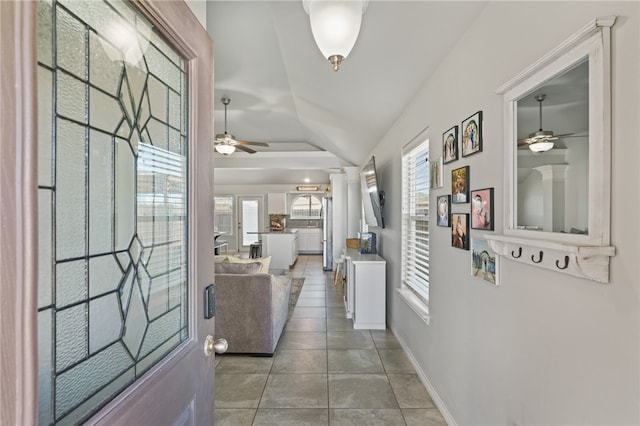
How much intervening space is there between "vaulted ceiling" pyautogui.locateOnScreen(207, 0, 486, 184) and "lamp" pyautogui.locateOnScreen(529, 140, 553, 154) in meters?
0.80

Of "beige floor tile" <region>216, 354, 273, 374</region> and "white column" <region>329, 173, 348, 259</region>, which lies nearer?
"beige floor tile" <region>216, 354, 273, 374</region>

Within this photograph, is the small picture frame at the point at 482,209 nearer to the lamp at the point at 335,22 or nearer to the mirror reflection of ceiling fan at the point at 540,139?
the mirror reflection of ceiling fan at the point at 540,139

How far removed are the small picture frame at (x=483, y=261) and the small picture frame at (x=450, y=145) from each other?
1.78ft

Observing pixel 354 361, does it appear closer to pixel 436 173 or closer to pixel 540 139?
pixel 436 173

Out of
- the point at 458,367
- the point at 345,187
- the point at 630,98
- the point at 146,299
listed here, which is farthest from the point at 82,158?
the point at 345,187

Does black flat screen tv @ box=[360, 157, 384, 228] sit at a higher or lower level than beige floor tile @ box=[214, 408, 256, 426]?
higher

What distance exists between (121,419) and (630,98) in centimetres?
142

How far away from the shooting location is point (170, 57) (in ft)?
3.05

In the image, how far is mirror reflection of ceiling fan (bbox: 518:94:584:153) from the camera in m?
1.10

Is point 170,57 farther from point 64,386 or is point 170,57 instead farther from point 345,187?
point 345,187

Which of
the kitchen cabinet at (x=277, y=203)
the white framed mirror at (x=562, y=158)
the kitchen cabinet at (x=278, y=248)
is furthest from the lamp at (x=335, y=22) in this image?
the kitchen cabinet at (x=277, y=203)

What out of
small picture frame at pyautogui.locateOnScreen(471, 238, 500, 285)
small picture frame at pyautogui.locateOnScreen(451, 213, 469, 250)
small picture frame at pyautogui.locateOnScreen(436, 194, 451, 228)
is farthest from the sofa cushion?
small picture frame at pyautogui.locateOnScreen(471, 238, 500, 285)

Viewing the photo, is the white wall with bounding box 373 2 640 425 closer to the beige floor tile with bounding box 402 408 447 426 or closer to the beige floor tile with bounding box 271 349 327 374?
the beige floor tile with bounding box 402 408 447 426

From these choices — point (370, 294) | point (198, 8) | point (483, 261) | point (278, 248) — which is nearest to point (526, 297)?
point (483, 261)
